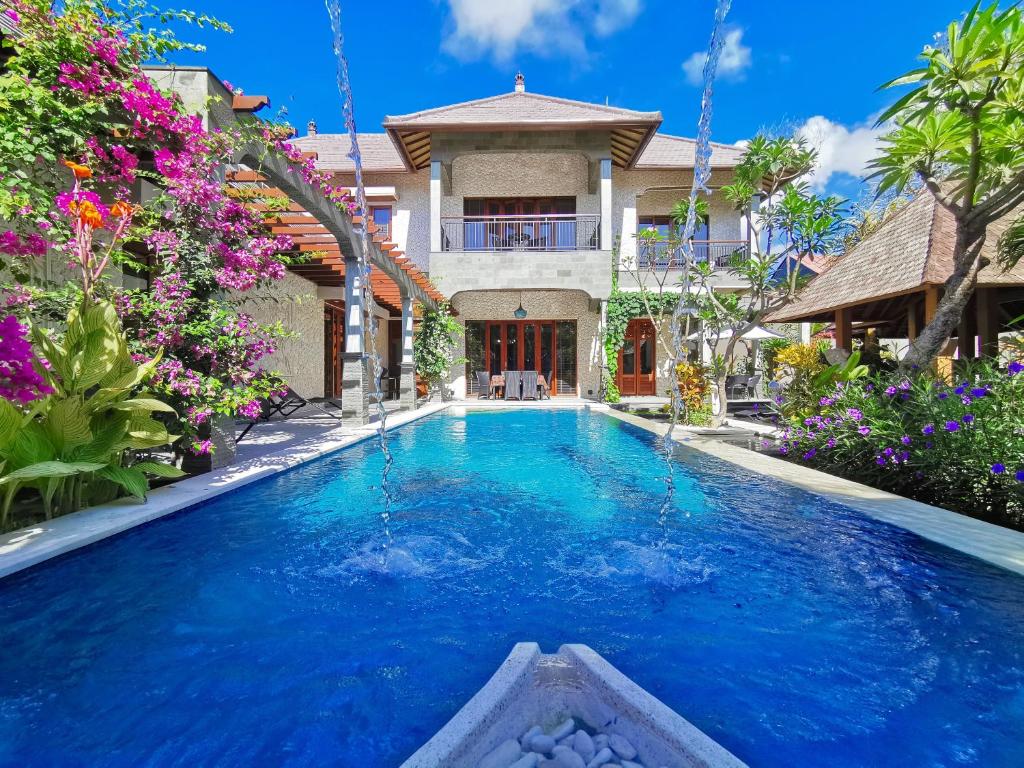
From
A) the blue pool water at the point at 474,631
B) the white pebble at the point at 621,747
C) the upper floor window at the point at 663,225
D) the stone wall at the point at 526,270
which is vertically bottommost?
the blue pool water at the point at 474,631

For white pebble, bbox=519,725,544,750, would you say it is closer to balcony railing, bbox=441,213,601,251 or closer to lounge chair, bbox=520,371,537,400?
lounge chair, bbox=520,371,537,400

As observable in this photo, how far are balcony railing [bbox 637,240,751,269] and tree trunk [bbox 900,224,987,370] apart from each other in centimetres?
1059

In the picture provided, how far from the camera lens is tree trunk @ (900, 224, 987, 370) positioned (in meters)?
4.76

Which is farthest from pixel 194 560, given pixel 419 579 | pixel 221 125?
pixel 221 125

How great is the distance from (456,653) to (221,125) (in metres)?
6.37

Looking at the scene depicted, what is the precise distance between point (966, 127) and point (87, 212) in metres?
6.91

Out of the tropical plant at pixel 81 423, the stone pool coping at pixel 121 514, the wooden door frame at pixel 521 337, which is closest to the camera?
the stone pool coping at pixel 121 514

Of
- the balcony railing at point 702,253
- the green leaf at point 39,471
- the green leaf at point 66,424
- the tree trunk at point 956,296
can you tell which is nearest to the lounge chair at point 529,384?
the balcony railing at point 702,253

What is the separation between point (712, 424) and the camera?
30.2 ft

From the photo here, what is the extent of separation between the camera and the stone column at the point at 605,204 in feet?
46.8

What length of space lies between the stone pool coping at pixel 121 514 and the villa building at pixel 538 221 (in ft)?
31.6

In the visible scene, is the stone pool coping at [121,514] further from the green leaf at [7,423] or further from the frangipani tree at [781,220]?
the frangipani tree at [781,220]

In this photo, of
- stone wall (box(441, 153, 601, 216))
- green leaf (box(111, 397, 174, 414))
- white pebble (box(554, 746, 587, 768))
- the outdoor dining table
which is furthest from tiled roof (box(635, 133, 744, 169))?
white pebble (box(554, 746, 587, 768))

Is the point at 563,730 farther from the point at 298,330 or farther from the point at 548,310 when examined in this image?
the point at 548,310
